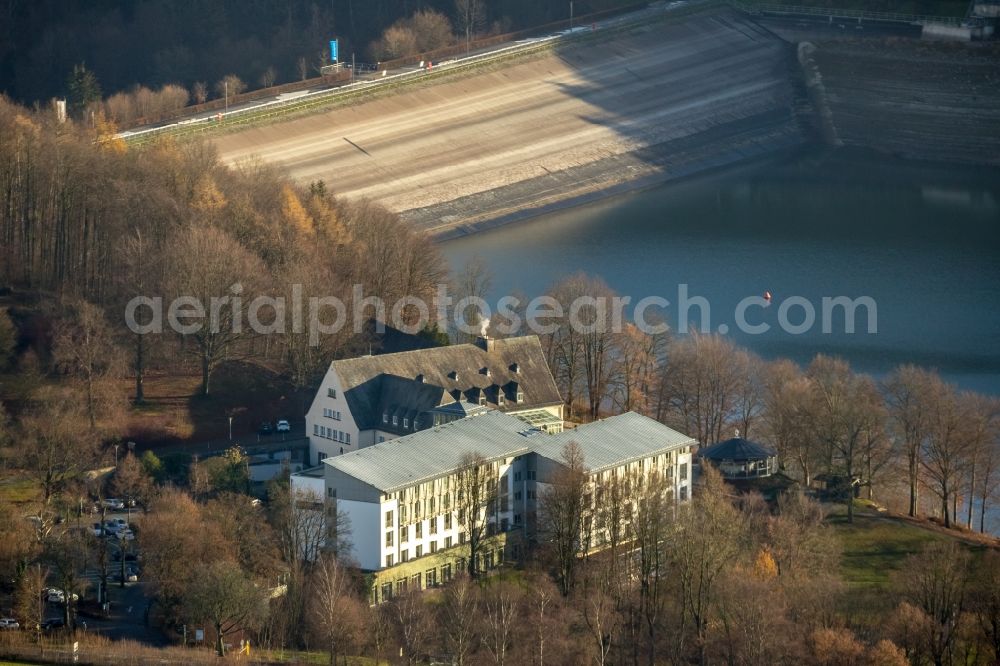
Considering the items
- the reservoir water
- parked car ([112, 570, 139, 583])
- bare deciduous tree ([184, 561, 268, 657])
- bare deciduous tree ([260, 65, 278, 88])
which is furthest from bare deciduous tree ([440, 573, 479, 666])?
bare deciduous tree ([260, 65, 278, 88])

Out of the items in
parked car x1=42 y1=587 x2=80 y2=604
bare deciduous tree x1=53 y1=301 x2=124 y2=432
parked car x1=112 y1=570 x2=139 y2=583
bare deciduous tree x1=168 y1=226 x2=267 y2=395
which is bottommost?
parked car x1=42 y1=587 x2=80 y2=604

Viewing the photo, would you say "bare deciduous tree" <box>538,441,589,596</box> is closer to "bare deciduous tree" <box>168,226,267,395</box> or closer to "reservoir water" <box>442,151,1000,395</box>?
"bare deciduous tree" <box>168,226,267,395</box>

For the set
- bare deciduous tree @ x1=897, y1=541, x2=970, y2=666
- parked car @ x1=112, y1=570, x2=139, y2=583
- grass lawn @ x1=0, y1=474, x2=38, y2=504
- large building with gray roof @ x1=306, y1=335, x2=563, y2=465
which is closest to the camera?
bare deciduous tree @ x1=897, y1=541, x2=970, y2=666

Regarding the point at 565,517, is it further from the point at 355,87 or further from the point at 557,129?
the point at 557,129

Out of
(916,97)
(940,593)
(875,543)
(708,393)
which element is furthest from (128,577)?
(916,97)

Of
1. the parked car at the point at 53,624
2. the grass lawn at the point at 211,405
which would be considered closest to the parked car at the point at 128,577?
the parked car at the point at 53,624

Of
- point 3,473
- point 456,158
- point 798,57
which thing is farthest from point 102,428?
point 798,57

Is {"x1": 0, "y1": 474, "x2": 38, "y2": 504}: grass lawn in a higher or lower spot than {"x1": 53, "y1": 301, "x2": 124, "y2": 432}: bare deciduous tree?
lower
